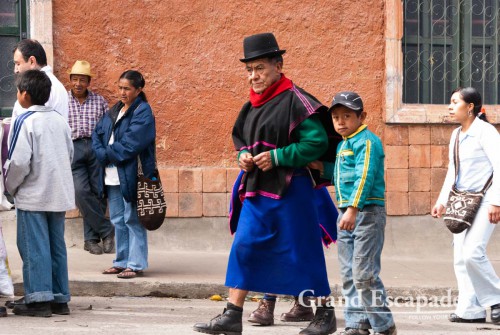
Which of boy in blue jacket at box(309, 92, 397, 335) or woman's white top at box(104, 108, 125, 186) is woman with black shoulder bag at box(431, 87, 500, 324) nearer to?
boy in blue jacket at box(309, 92, 397, 335)

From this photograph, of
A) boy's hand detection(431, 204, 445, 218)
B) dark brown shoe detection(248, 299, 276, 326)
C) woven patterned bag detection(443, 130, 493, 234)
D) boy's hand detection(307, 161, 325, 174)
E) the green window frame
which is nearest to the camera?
boy's hand detection(307, 161, 325, 174)

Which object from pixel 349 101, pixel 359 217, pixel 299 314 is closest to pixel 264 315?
pixel 299 314

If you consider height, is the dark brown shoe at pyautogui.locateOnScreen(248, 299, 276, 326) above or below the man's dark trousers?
below

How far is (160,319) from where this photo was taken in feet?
25.8

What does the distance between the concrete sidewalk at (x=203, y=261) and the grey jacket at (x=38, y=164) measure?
1.49 metres

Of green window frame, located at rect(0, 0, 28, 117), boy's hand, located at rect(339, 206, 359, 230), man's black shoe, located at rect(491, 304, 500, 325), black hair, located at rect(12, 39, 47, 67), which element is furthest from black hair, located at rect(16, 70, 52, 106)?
man's black shoe, located at rect(491, 304, 500, 325)

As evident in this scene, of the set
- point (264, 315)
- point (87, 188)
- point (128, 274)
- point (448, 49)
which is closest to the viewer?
point (264, 315)

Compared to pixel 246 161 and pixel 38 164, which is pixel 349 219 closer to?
A: pixel 246 161

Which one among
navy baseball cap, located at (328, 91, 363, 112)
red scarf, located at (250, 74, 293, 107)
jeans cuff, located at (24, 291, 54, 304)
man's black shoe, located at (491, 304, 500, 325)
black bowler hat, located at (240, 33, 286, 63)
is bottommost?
man's black shoe, located at (491, 304, 500, 325)

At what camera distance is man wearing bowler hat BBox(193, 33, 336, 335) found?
6.91 metres

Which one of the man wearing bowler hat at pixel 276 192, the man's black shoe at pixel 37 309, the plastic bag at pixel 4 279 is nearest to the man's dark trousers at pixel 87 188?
the plastic bag at pixel 4 279

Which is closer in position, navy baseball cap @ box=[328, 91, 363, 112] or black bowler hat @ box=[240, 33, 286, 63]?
navy baseball cap @ box=[328, 91, 363, 112]

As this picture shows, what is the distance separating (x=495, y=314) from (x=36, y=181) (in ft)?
11.3

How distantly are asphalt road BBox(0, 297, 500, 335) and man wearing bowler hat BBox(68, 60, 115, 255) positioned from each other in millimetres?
1635
